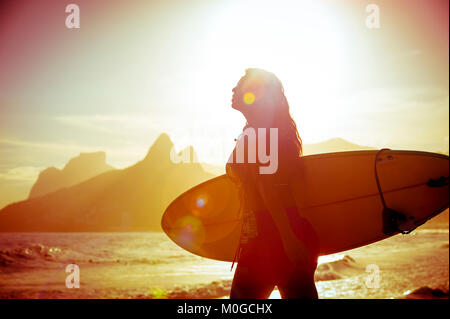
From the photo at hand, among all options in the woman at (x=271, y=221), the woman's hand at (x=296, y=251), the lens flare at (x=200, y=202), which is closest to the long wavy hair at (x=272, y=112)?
the woman at (x=271, y=221)

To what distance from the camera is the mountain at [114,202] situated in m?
78.2

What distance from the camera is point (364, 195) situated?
2.78 metres

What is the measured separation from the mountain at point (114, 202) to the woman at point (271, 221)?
7010cm

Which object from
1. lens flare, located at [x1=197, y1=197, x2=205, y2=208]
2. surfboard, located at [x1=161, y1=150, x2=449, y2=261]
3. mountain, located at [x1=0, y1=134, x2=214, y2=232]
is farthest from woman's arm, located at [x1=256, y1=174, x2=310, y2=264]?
mountain, located at [x1=0, y1=134, x2=214, y2=232]

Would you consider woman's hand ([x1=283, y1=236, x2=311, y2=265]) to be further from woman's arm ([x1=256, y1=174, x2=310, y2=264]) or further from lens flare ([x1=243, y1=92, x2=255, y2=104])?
lens flare ([x1=243, y1=92, x2=255, y2=104])

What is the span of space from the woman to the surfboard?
55 centimetres

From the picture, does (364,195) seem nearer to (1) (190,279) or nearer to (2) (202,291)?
(2) (202,291)

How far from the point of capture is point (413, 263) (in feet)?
55.7

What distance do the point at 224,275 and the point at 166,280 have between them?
256 centimetres

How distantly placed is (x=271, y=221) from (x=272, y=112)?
583mm

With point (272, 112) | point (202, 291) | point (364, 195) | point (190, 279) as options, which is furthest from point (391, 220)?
point (190, 279)

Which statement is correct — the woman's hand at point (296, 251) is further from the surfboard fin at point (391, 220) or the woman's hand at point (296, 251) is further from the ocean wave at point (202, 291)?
the ocean wave at point (202, 291)

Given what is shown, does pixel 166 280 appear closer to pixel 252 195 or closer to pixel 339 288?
pixel 339 288
